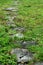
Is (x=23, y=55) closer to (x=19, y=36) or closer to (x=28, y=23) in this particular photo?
(x=19, y=36)

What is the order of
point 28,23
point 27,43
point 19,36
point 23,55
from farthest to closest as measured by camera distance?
1. point 28,23
2. point 19,36
3. point 27,43
4. point 23,55

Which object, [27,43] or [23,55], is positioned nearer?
[23,55]

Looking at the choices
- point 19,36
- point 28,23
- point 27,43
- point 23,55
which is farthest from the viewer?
point 28,23

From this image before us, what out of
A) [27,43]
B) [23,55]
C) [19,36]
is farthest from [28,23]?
[23,55]

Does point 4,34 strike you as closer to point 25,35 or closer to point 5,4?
point 25,35

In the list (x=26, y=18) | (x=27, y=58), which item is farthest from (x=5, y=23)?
(x=27, y=58)
